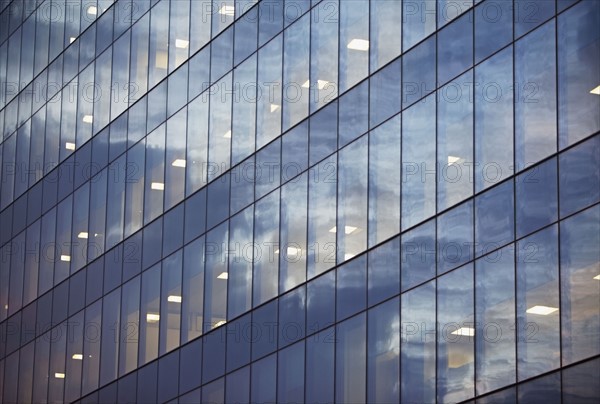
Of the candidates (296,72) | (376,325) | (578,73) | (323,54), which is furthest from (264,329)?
(578,73)

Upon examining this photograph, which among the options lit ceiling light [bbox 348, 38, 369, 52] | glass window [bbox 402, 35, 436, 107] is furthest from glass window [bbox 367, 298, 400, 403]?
lit ceiling light [bbox 348, 38, 369, 52]

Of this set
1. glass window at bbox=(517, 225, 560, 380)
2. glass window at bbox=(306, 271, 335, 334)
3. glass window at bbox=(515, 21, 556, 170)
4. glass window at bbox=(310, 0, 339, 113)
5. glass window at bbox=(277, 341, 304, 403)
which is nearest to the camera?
glass window at bbox=(517, 225, 560, 380)

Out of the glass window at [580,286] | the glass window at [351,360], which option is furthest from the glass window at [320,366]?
the glass window at [580,286]

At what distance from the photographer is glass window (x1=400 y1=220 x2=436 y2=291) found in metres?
32.5

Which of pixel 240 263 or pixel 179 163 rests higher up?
pixel 179 163

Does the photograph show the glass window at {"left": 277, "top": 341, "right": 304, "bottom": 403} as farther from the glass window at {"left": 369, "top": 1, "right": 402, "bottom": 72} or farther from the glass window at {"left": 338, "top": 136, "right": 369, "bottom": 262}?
the glass window at {"left": 369, "top": 1, "right": 402, "bottom": 72}

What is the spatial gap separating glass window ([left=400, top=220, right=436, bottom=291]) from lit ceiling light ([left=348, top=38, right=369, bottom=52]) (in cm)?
651

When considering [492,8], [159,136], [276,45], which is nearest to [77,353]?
[159,136]

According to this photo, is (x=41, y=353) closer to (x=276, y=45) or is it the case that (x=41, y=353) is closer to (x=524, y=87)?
(x=276, y=45)

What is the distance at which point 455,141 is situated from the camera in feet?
107

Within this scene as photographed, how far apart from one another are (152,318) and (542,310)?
66.9ft

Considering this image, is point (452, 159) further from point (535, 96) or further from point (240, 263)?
point (240, 263)

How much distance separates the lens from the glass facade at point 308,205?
2933cm

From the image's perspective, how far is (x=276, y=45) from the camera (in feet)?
136
